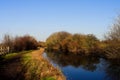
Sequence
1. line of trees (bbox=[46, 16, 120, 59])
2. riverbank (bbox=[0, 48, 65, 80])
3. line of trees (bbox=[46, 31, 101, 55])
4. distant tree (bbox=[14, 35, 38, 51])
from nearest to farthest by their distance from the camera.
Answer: riverbank (bbox=[0, 48, 65, 80]) < line of trees (bbox=[46, 16, 120, 59]) < line of trees (bbox=[46, 31, 101, 55]) < distant tree (bbox=[14, 35, 38, 51])

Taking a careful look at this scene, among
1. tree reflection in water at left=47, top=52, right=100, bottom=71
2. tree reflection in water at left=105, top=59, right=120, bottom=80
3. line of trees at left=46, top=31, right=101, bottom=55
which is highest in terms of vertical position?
line of trees at left=46, top=31, right=101, bottom=55

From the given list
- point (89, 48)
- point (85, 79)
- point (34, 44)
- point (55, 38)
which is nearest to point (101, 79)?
point (85, 79)

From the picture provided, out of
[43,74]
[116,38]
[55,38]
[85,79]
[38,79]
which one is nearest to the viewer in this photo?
[38,79]

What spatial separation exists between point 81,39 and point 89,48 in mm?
7286

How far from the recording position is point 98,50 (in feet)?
205

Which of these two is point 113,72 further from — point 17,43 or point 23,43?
point 23,43

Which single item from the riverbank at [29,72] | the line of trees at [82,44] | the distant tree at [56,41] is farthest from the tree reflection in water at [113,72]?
the distant tree at [56,41]

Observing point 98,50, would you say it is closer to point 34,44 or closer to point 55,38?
point 34,44

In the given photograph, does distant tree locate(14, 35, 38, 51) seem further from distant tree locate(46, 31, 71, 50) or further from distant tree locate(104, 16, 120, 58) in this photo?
distant tree locate(104, 16, 120, 58)

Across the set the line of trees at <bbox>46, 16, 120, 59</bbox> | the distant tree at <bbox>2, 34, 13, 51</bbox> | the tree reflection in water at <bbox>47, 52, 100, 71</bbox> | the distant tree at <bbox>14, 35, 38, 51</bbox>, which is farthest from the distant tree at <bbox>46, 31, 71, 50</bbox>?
the tree reflection in water at <bbox>47, 52, 100, 71</bbox>

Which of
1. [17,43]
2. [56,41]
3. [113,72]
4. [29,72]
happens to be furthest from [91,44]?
[29,72]

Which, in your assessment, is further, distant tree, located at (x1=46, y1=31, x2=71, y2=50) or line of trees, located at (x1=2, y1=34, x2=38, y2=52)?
distant tree, located at (x1=46, y1=31, x2=71, y2=50)

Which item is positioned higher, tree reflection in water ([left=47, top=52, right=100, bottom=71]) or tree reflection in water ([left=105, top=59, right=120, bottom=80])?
tree reflection in water ([left=47, top=52, right=100, bottom=71])

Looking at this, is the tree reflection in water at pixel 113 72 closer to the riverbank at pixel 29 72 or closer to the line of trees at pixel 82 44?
the riverbank at pixel 29 72
